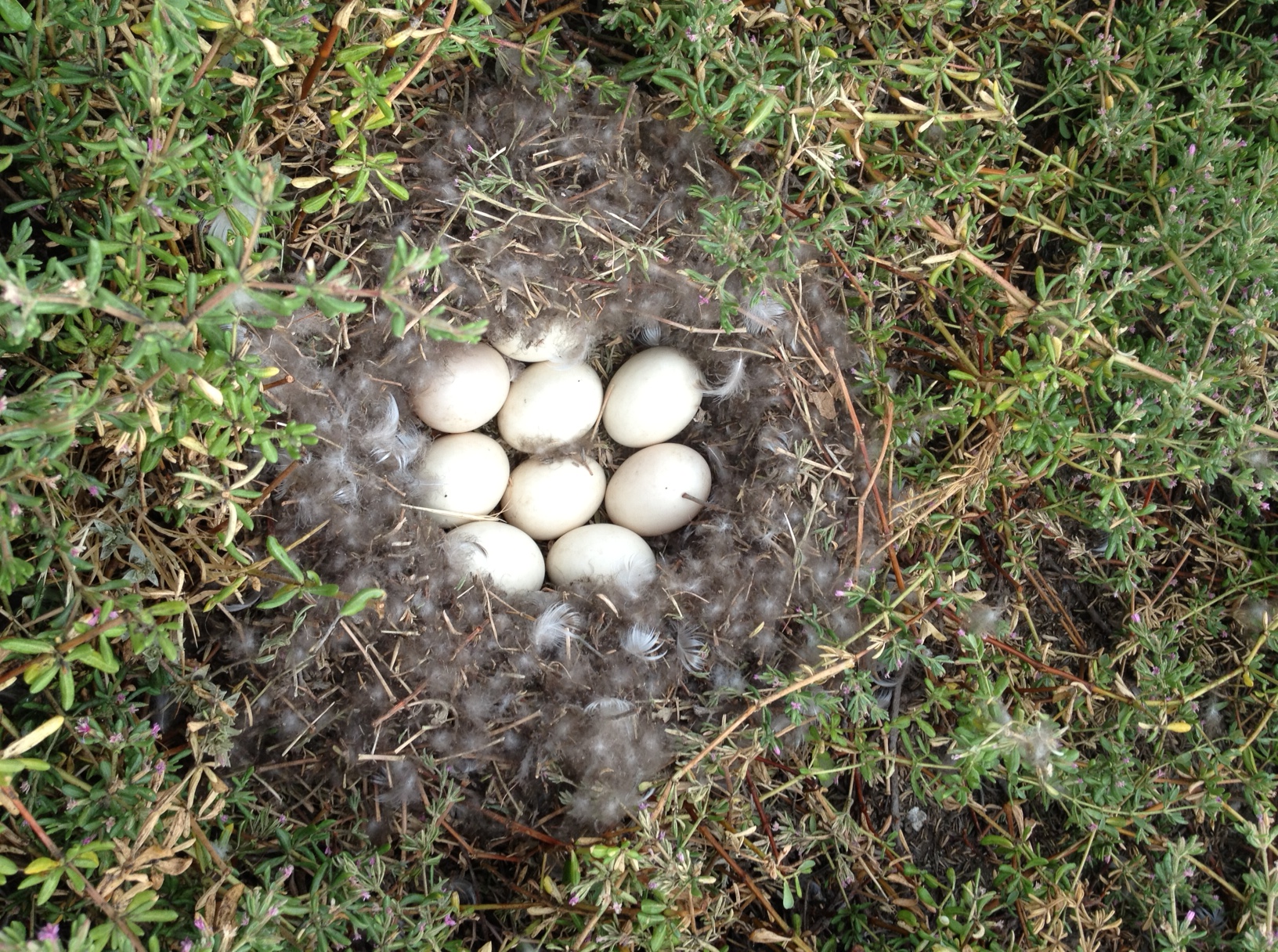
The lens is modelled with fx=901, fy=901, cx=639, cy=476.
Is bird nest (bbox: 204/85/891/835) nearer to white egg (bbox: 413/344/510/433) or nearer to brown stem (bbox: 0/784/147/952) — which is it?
white egg (bbox: 413/344/510/433)

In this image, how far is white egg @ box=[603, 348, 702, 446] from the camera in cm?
221

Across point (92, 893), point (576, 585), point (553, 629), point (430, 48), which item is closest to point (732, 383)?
point (576, 585)

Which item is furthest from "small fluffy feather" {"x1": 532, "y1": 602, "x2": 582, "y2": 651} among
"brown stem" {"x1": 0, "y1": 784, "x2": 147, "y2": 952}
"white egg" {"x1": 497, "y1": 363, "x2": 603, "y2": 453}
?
"brown stem" {"x1": 0, "y1": 784, "x2": 147, "y2": 952}

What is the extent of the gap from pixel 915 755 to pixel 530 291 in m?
1.34

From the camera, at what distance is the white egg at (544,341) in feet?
6.97

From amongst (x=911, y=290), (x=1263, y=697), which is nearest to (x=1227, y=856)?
(x=1263, y=697)

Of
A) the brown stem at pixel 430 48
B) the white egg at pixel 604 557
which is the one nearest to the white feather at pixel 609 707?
the white egg at pixel 604 557

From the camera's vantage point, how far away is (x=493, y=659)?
6.56 ft

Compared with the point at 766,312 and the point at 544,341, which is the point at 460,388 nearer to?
the point at 544,341

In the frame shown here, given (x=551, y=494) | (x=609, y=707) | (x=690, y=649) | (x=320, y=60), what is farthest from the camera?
(x=551, y=494)

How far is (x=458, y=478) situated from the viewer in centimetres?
217

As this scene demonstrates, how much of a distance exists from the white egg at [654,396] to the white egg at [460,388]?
0.96ft

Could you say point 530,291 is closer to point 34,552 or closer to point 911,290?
point 911,290

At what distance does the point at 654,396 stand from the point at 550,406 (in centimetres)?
26
